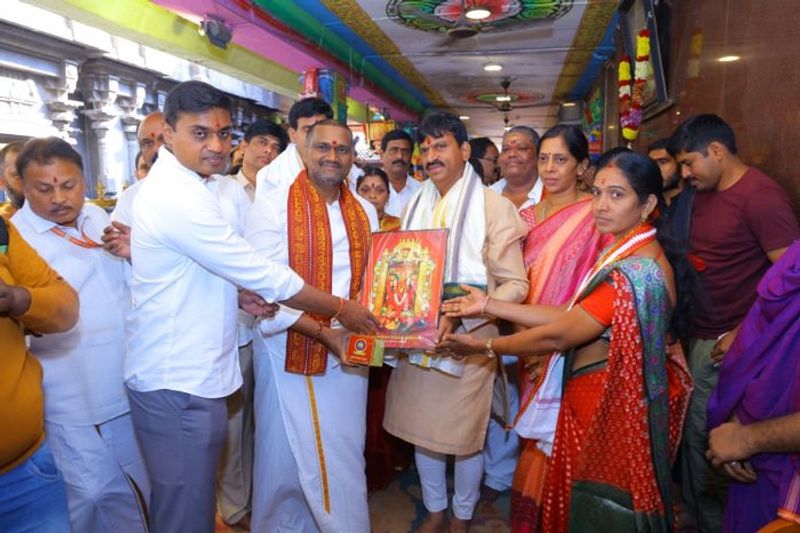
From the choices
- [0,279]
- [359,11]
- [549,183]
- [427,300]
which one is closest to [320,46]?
[359,11]

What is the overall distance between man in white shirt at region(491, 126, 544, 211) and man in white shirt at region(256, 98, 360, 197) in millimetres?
1107

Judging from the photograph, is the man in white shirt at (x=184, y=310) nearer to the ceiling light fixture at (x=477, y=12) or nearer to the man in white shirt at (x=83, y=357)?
the man in white shirt at (x=83, y=357)

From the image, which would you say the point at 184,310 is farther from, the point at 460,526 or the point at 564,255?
the point at 460,526

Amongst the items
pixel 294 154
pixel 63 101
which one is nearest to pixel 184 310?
pixel 294 154

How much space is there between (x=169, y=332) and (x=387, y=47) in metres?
7.14

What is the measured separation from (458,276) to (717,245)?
1237 mm

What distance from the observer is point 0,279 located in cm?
143

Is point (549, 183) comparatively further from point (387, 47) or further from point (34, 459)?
point (387, 47)

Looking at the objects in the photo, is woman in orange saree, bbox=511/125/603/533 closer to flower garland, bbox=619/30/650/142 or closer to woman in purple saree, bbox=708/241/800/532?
woman in purple saree, bbox=708/241/800/532

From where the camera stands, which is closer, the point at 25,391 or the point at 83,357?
the point at 25,391

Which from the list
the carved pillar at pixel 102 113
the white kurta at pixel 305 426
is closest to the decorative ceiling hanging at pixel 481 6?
the carved pillar at pixel 102 113

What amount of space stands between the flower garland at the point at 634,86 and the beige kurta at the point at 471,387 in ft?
10.9

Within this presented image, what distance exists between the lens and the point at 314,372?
2.29 metres

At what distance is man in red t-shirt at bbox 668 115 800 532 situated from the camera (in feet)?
7.74
